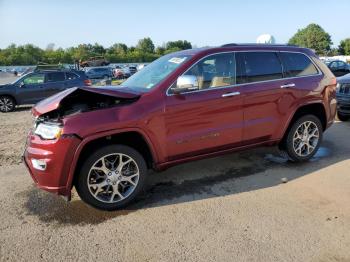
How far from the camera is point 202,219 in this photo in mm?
3949

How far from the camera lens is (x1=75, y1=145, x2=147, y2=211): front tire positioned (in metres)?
4.09

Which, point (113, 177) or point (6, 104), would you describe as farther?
point (6, 104)

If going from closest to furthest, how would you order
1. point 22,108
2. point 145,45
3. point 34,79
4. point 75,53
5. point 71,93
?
point 71,93
point 34,79
point 22,108
point 75,53
point 145,45

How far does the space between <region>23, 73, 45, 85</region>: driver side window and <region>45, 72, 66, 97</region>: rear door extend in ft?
0.69

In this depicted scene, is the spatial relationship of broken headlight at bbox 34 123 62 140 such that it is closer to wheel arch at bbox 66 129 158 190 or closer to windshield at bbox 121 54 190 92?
wheel arch at bbox 66 129 158 190

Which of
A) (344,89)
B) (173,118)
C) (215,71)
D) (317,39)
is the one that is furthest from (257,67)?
(317,39)

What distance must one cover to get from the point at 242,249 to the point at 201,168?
92.1 inches

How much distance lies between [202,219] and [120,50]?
389ft

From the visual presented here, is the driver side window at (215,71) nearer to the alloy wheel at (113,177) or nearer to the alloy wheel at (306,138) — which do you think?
the alloy wheel at (113,177)

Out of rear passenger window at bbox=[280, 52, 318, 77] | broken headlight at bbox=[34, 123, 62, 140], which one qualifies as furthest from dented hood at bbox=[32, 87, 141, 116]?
rear passenger window at bbox=[280, 52, 318, 77]

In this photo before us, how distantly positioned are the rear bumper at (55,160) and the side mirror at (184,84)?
1332mm

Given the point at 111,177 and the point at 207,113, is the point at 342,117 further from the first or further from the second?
the point at 111,177

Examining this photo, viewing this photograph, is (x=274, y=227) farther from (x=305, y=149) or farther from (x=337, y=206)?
(x=305, y=149)

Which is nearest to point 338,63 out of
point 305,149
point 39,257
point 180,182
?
point 305,149
